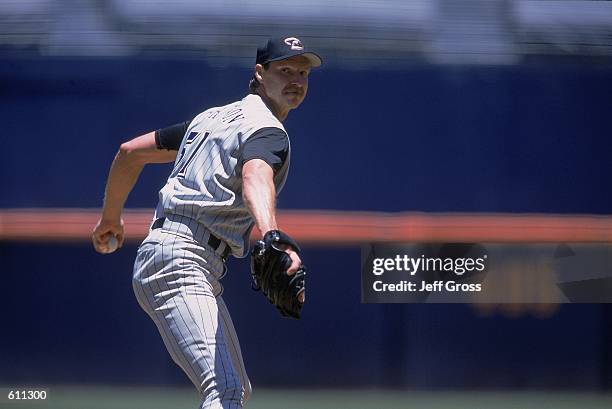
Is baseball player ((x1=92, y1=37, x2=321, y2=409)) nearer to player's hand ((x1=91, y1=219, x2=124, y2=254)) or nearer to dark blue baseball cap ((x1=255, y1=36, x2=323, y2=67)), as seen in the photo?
dark blue baseball cap ((x1=255, y1=36, x2=323, y2=67))

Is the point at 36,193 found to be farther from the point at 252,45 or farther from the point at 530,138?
the point at 530,138

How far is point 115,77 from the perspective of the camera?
15.6 feet

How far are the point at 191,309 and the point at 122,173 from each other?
0.65 meters

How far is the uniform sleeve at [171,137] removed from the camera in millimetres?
3336

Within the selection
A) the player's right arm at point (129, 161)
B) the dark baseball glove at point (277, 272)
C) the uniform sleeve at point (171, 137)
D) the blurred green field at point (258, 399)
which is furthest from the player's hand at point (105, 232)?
the blurred green field at point (258, 399)

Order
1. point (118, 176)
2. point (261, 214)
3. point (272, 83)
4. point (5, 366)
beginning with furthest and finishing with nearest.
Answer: point (5, 366) < point (118, 176) < point (272, 83) < point (261, 214)

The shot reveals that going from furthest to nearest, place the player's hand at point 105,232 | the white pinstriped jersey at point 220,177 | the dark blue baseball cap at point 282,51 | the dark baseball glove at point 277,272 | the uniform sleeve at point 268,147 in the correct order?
the player's hand at point 105,232
the dark blue baseball cap at point 282,51
the white pinstriped jersey at point 220,177
the uniform sleeve at point 268,147
the dark baseball glove at point 277,272

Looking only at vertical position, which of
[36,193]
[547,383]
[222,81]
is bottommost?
[547,383]

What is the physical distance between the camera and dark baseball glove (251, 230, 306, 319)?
2.68 meters

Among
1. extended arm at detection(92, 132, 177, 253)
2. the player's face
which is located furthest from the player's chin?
extended arm at detection(92, 132, 177, 253)

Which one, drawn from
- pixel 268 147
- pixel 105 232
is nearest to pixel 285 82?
pixel 268 147

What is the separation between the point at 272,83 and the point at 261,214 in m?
0.59

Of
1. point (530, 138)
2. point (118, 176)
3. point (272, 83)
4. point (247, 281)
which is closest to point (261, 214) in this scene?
point (272, 83)
